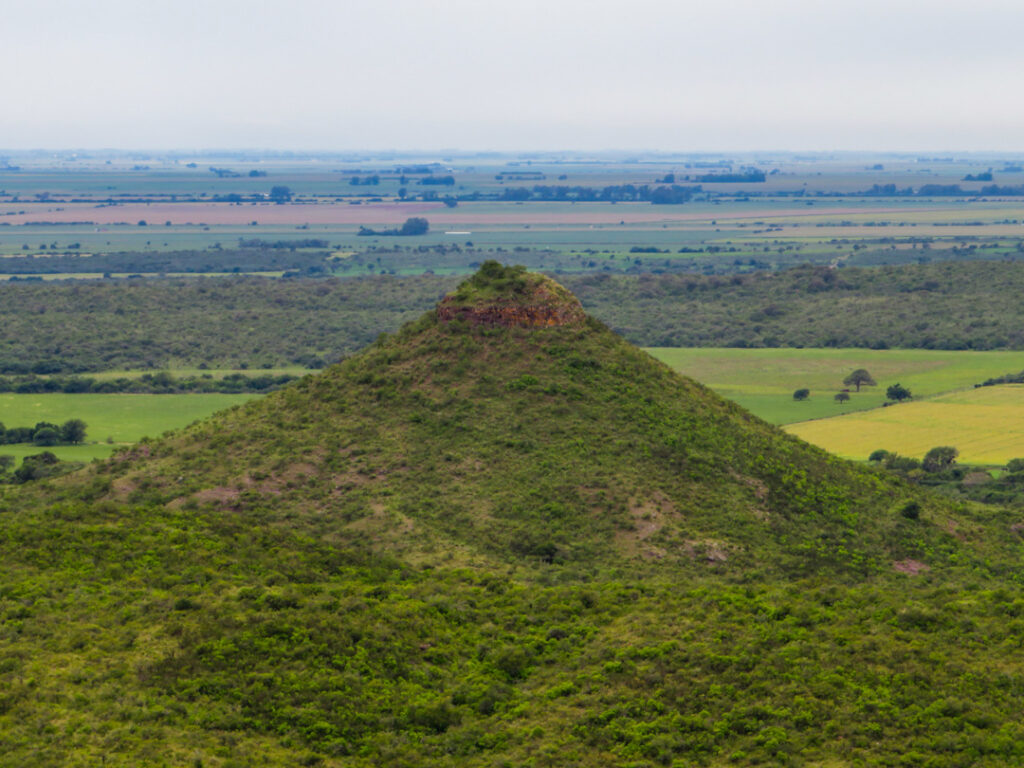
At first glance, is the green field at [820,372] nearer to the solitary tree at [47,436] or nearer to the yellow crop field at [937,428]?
the yellow crop field at [937,428]

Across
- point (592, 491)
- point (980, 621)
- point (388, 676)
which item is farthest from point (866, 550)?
point (388, 676)

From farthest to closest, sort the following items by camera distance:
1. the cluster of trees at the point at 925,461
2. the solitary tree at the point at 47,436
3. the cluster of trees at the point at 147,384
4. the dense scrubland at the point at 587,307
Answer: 1. the dense scrubland at the point at 587,307
2. the cluster of trees at the point at 147,384
3. the solitary tree at the point at 47,436
4. the cluster of trees at the point at 925,461

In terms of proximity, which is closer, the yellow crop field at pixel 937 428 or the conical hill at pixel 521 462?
the conical hill at pixel 521 462

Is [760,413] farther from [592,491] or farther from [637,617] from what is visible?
[637,617]

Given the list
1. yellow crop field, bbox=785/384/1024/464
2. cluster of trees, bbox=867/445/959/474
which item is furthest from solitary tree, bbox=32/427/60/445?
cluster of trees, bbox=867/445/959/474

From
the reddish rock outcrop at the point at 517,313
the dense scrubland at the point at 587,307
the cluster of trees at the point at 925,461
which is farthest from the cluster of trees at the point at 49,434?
the cluster of trees at the point at 925,461

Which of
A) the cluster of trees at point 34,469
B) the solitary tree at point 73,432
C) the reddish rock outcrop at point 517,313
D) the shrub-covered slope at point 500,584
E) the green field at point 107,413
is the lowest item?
the green field at point 107,413

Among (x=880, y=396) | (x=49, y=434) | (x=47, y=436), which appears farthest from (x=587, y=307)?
(x=47, y=436)
